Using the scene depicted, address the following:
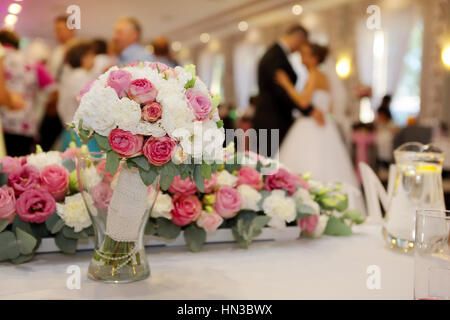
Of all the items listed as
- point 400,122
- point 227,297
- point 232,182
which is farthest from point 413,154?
point 400,122

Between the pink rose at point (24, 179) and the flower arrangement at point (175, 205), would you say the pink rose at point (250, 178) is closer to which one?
the flower arrangement at point (175, 205)

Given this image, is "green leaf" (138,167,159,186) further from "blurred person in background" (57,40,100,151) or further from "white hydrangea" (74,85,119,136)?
"blurred person in background" (57,40,100,151)

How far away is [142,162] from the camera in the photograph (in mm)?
936

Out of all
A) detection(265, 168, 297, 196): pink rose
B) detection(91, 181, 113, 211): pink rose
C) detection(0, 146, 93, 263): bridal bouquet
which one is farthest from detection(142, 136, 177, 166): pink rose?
detection(265, 168, 297, 196): pink rose

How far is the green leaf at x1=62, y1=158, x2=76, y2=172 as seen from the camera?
1.22 meters

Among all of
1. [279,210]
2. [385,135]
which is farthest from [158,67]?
[385,135]

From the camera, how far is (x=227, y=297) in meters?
0.93

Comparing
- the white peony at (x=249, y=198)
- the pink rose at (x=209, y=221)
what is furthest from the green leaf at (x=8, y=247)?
the white peony at (x=249, y=198)

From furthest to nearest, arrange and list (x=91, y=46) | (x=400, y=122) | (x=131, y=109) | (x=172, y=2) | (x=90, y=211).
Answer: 1. (x=172, y=2)
2. (x=400, y=122)
3. (x=91, y=46)
4. (x=90, y=211)
5. (x=131, y=109)

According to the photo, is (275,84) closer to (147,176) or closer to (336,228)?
(336,228)

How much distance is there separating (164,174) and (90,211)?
18 centimetres

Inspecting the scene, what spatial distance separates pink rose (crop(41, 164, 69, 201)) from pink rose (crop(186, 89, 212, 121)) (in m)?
0.40

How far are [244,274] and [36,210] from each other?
48 centimetres

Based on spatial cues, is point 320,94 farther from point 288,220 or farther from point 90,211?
point 90,211
